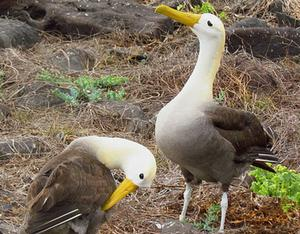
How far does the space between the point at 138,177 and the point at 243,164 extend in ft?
3.92

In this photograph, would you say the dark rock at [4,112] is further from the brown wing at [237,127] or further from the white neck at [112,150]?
the white neck at [112,150]

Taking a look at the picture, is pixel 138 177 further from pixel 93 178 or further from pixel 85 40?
pixel 85 40

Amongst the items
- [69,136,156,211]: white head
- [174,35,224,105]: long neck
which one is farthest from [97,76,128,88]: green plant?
[69,136,156,211]: white head

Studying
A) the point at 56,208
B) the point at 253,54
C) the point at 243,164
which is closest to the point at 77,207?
the point at 56,208

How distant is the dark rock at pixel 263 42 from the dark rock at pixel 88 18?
1.20 meters

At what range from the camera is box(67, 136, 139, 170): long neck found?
4.95 m

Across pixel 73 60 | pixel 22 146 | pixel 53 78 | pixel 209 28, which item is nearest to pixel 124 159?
pixel 209 28

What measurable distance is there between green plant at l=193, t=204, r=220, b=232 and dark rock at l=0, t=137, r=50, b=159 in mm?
1504

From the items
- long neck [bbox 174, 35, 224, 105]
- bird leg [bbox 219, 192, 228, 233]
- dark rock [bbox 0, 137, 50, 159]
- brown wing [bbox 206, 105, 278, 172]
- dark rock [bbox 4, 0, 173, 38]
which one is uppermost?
long neck [bbox 174, 35, 224, 105]

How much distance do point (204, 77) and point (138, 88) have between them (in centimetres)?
282

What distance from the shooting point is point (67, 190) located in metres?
4.72

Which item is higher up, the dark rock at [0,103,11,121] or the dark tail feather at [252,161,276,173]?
the dark tail feather at [252,161,276,173]

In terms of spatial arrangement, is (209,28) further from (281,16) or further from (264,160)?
(281,16)

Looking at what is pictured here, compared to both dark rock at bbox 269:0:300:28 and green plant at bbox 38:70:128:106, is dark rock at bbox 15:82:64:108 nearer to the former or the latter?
green plant at bbox 38:70:128:106
